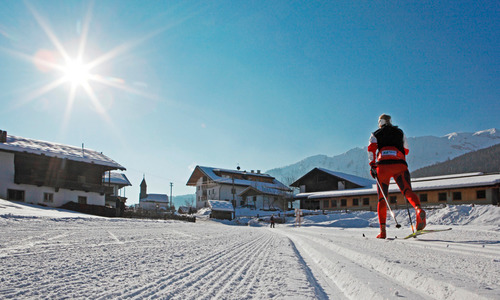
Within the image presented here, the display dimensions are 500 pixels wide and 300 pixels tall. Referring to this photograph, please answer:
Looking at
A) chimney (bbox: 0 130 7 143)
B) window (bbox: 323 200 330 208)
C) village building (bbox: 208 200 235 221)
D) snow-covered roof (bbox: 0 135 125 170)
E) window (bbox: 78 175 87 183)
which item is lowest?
village building (bbox: 208 200 235 221)

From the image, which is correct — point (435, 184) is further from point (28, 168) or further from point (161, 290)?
point (28, 168)

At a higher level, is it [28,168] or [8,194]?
[28,168]

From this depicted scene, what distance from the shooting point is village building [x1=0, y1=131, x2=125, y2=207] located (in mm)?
26875

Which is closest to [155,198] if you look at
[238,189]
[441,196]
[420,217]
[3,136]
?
[238,189]

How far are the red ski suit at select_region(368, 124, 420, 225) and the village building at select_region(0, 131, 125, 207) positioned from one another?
2993cm

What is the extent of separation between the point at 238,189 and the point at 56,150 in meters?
35.2

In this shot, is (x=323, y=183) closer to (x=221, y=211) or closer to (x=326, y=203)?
(x=326, y=203)

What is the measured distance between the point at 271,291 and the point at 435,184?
32837mm

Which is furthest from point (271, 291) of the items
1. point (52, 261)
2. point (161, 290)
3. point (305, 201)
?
point (305, 201)

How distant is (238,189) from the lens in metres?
60.8

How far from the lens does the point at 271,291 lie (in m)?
1.92

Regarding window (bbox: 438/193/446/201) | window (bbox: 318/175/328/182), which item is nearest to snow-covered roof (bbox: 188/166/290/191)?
window (bbox: 318/175/328/182)

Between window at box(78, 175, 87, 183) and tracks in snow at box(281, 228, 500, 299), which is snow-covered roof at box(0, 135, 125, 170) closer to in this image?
window at box(78, 175, 87, 183)

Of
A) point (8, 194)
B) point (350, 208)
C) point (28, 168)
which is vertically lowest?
point (350, 208)
